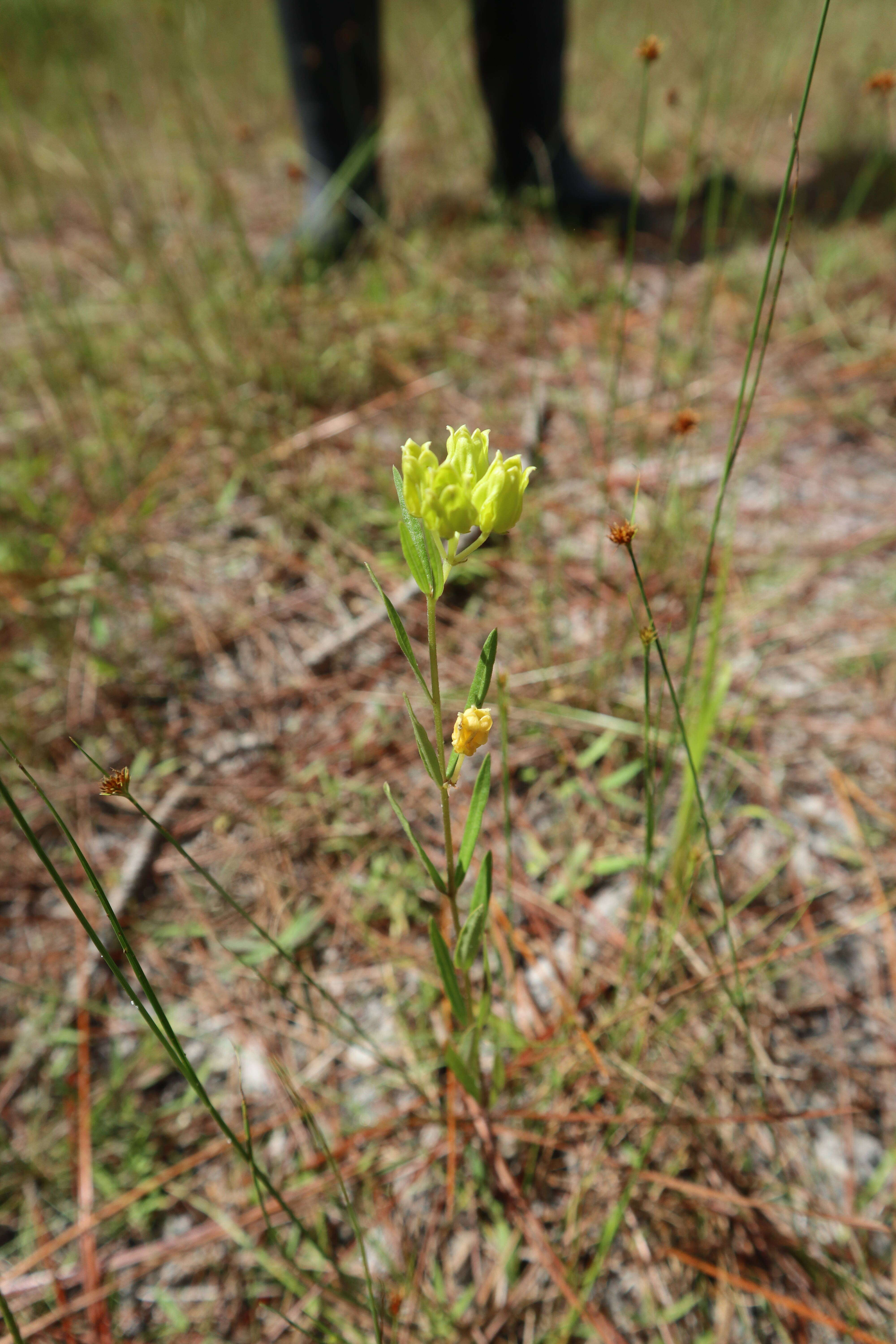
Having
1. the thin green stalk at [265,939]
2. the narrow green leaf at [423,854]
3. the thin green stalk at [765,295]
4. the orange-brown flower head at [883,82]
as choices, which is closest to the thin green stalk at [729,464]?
the thin green stalk at [765,295]

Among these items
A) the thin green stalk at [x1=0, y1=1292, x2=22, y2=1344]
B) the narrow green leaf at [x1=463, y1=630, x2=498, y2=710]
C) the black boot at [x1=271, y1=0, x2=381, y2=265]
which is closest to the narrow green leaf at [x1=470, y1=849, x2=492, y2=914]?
the narrow green leaf at [x1=463, y1=630, x2=498, y2=710]

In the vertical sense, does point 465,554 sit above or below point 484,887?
above

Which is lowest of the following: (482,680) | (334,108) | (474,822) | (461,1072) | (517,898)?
(517,898)

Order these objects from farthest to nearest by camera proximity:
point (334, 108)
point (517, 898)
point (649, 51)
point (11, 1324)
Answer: point (334, 108), point (517, 898), point (649, 51), point (11, 1324)

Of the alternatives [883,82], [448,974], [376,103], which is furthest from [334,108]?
[448,974]

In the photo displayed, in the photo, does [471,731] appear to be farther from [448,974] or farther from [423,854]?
[448,974]
